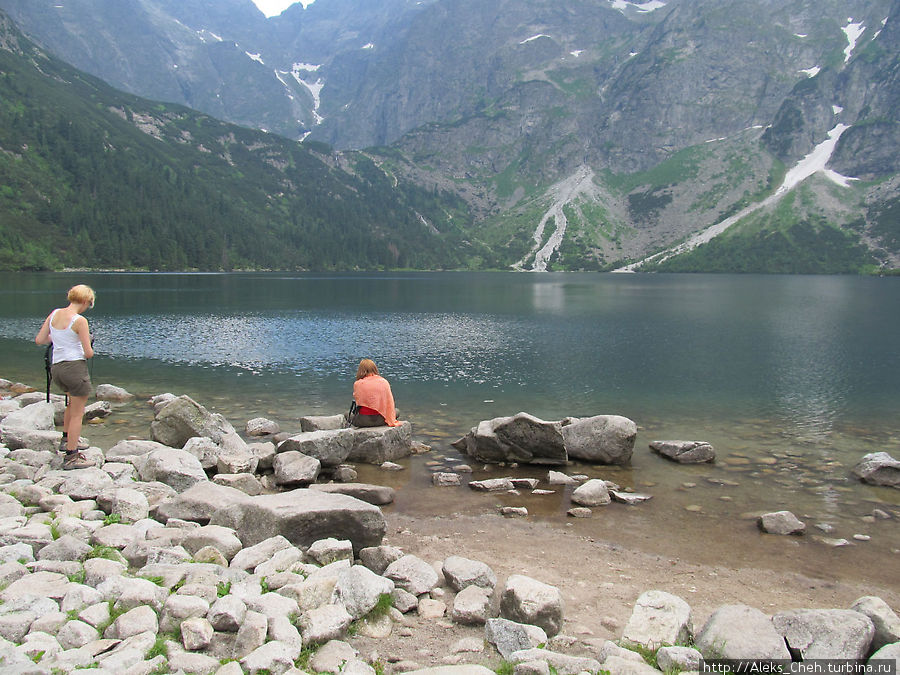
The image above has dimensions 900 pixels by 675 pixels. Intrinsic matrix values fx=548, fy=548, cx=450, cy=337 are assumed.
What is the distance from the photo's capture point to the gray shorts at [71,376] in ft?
46.3

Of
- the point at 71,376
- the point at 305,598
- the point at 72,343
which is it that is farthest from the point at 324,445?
the point at 305,598

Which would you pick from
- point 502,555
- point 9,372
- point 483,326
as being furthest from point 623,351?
point 9,372

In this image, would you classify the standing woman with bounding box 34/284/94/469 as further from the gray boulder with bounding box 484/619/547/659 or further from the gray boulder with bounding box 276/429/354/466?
the gray boulder with bounding box 484/619/547/659

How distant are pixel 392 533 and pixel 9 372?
A: 36.3 metres

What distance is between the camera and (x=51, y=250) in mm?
183125

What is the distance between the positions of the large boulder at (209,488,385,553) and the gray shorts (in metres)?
5.84

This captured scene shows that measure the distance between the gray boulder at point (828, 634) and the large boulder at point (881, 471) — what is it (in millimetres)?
12986

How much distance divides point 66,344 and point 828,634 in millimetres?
16993

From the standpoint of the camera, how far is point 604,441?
66.6 feet

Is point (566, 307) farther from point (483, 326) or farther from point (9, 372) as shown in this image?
point (9, 372)

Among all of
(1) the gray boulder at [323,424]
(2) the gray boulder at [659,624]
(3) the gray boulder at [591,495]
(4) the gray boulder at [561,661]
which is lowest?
(3) the gray boulder at [591,495]

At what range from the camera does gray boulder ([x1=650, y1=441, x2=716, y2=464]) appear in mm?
20547

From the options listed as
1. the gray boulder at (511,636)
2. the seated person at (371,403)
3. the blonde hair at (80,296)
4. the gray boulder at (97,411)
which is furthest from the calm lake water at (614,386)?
the blonde hair at (80,296)

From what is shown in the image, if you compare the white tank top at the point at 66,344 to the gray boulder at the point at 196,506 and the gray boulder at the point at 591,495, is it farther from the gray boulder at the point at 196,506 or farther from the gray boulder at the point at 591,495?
the gray boulder at the point at 591,495
